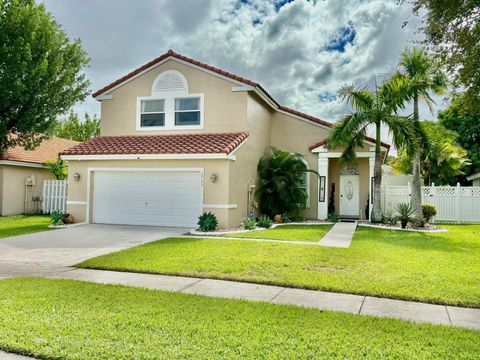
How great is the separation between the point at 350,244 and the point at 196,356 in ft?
28.6

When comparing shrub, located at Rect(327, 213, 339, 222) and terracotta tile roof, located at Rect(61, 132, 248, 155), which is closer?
terracotta tile roof, located at Rect(61, 132, 248, 155)

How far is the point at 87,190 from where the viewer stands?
17.1 meters

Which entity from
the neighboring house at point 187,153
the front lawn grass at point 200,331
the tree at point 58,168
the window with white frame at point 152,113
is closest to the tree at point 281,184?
the neighboring house at point 187,153

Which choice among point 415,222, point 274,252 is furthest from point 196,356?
point 415,222

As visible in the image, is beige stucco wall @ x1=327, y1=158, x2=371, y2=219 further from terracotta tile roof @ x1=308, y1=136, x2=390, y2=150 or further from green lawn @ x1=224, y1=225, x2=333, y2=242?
green lawn @ x1=224, y1=225, x2=333, y2=242

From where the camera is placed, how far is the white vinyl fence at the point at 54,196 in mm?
21297

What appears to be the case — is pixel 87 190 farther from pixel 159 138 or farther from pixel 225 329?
pixel 225 329

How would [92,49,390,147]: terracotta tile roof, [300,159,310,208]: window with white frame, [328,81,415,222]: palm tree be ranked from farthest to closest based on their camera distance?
[300,159,310,208]: window with white frame → [92,49,390,147]: terracotta tile roof → [328,81,415,222]: palm tree

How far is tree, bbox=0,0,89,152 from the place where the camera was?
63.8 ft

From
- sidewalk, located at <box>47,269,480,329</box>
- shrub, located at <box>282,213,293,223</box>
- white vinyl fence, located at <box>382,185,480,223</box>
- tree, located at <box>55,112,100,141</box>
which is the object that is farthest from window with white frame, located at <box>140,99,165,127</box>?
tree, located at <box>55,112,100,141</box>

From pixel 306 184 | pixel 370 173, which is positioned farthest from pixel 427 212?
pixel 306 184

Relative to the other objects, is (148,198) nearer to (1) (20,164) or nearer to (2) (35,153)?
(1) (20,164)

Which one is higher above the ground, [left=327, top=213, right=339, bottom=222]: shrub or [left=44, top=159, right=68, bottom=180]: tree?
[left=44, top=159, right=68, bottom=180]: tree

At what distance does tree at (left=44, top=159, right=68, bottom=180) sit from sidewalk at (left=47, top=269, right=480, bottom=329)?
53.6ft
